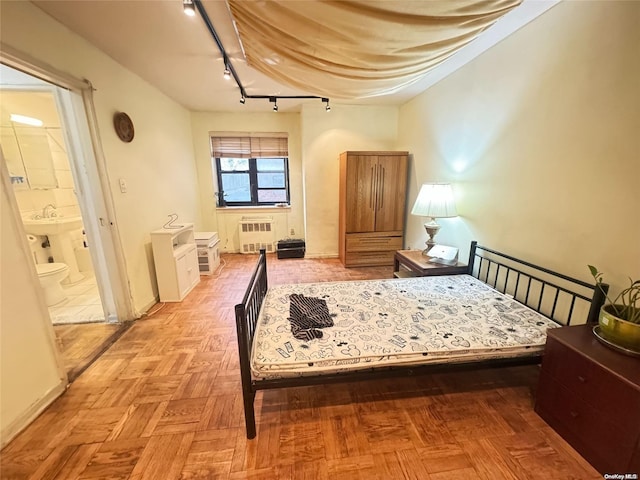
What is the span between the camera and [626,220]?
1.43 meters

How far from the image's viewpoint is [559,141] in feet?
5.78

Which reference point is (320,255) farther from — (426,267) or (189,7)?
(189,7)

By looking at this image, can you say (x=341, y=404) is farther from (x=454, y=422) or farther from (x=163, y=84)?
(x=163, y=84)

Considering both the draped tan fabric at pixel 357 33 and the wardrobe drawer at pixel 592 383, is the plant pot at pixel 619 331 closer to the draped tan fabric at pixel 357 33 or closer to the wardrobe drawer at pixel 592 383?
the wardrobe drawer at pixel 592 383

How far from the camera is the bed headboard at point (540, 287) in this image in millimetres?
1628

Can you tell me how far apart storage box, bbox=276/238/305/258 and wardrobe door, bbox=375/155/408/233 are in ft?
4.67

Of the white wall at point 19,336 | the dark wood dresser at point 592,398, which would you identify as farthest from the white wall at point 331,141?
the dark wood dresser at point 592,398

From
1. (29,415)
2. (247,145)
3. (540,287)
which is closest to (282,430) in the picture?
(29,415)

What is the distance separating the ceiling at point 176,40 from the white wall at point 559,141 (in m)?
0.19

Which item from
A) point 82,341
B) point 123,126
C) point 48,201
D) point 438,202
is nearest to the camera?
point 82,341

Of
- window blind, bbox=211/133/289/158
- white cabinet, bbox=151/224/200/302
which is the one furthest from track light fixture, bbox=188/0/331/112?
white cabinet, bbox=151/224/200/302

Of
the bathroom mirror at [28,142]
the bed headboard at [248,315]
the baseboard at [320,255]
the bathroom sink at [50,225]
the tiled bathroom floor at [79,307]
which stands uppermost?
the bathroom mirror at [28,142]

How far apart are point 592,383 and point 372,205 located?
299 cm

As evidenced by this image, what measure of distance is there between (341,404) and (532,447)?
101 cm
